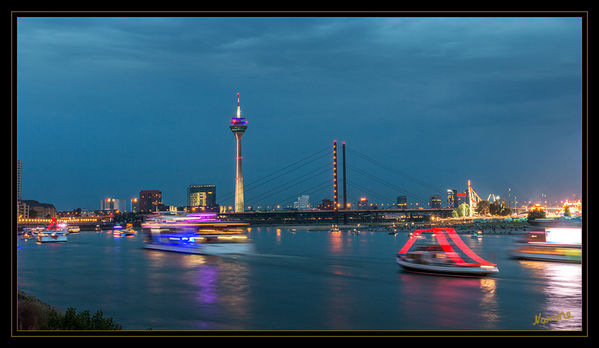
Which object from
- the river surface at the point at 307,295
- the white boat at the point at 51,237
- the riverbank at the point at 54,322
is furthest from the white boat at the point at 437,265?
the white boat at the point at 51,237

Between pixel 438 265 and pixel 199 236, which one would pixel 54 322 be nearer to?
pixel 438 265

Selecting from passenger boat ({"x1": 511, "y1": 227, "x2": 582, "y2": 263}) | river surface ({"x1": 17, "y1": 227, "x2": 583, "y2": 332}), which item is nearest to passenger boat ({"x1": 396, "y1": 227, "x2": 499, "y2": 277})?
river surface ({"x1": 17, "y1": 227, "x2": 583, "y2": 332})

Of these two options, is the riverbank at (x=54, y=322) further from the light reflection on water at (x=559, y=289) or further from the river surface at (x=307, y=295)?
the light reflection on water at (x=559, y=289)

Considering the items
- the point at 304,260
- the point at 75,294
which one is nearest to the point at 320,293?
the point at 75,294
